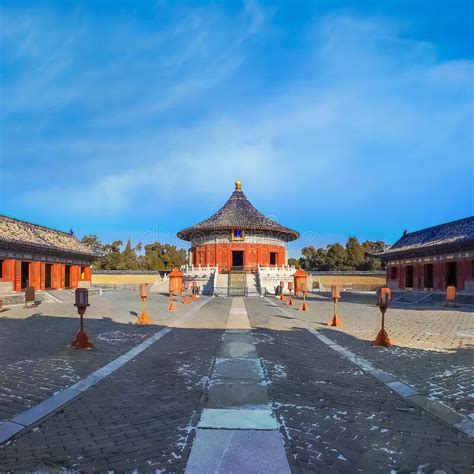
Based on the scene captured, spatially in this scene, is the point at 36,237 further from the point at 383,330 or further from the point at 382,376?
the point at 382,376

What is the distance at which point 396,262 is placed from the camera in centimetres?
3441

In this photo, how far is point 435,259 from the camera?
93.9 feet

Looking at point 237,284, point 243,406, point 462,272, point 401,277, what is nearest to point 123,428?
point 243,406

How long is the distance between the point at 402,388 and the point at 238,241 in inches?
1459

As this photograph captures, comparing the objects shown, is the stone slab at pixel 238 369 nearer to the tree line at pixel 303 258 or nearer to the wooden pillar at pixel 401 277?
the wooden pillar at pixel 401 277

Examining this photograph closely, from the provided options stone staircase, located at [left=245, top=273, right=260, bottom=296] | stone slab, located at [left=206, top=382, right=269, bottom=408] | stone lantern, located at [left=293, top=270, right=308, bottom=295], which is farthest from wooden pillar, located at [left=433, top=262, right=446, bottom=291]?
stone slab, located at [left=206, top=382, right=269, bottom=408]

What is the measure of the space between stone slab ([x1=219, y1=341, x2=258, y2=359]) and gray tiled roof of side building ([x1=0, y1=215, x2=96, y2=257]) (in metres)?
18.3

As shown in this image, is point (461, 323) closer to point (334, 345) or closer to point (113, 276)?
point (334, 345)

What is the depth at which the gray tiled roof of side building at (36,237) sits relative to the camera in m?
23.9

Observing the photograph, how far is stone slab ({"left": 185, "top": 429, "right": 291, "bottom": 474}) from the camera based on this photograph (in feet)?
11.5

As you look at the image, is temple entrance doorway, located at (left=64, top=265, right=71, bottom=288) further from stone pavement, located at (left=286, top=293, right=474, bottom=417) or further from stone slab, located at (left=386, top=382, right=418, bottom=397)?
stone slab, located at (left=386, top=382, right=418, bottom=397)

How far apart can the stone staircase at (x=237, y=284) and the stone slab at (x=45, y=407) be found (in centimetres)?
2678

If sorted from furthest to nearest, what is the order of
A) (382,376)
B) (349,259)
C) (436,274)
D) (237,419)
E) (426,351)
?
1. (349,259)
2. (436,274)
3. (426,351)
4. (382,376)
5. (237,419)

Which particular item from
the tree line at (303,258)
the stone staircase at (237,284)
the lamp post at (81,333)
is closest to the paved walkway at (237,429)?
the lamp post at (81,333)
